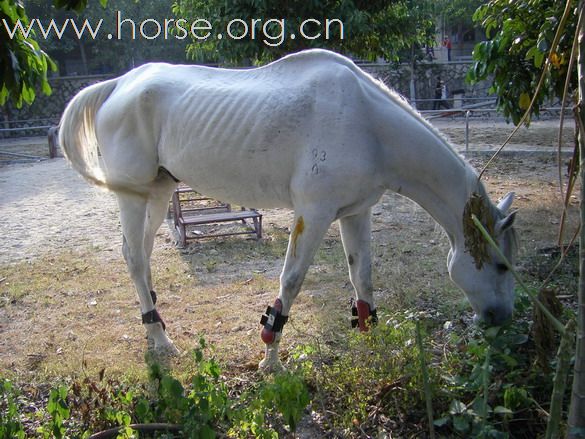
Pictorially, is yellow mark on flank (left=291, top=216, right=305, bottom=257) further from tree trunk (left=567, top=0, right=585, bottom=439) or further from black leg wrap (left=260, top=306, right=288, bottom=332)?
tree trunk (left=567, top=0, right=585, bottom=439)

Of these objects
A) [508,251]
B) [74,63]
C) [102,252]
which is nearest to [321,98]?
[508,251]

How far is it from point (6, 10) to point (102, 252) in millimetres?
3960

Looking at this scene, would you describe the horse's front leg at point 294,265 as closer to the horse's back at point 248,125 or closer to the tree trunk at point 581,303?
the horse's back at point 248,125

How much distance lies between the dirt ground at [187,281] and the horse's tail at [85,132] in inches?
45.6

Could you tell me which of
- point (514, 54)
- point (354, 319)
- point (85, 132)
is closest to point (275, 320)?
point (354, 319)

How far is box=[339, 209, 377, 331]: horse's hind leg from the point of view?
3.70 m

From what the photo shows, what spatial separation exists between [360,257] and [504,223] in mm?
972

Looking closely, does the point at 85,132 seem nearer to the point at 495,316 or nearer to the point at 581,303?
the point at 495,316

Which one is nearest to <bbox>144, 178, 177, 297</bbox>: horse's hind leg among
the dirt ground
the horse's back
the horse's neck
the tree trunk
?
the horse's back

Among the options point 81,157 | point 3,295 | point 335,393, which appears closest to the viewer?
point 335,393

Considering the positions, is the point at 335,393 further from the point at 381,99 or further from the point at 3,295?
the point at 3,295

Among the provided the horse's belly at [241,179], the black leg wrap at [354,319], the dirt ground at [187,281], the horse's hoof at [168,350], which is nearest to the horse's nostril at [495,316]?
the dirt ground at [187,281]

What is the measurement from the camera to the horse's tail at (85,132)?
402 centimetres

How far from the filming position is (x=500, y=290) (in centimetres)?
317
